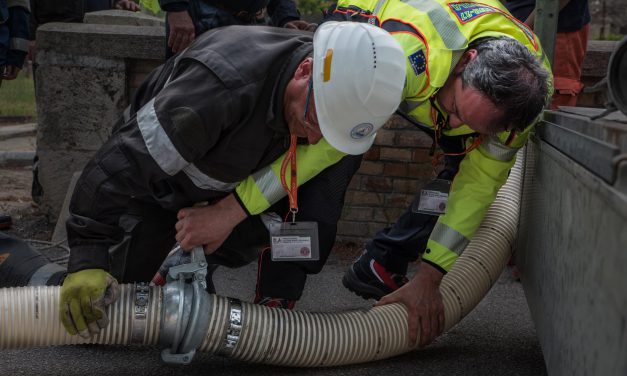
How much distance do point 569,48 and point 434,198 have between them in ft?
3.94

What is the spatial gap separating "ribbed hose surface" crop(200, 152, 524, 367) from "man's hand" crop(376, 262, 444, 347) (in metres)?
0.03

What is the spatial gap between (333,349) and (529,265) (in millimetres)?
675

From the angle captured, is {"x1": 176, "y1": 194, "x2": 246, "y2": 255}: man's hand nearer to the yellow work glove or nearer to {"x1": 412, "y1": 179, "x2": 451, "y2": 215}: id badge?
the yellow work glove

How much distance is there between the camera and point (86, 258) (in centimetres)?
199

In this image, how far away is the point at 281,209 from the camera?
2.56 meters

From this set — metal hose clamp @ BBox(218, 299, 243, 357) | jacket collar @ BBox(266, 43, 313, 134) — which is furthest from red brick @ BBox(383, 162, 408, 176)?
metal hose clamp @ BBox(218, 299, 243, 357)

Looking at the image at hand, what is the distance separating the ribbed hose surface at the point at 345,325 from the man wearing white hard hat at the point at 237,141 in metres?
0.25

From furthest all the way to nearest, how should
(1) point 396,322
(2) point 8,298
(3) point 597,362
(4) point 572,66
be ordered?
(4) point 572,66 → (1) point 396,322 → (2) point 8,298 → (3) point 597,362

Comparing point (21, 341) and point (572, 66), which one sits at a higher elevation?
point (572, 66)

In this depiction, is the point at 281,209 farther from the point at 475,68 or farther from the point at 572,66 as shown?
the point at 572,66

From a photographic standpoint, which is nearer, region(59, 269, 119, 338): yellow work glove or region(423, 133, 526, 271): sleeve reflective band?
region(59, 269, 119, 338): yellow work glove

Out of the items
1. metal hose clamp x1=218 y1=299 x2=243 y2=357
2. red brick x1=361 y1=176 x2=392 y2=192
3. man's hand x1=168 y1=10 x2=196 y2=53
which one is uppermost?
man's hand x1=168 y1=10 x2=196 y2=53

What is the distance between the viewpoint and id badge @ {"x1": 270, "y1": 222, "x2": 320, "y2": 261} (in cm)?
234

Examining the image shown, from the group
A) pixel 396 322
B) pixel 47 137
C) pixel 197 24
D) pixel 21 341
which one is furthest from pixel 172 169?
pixel 47 137
